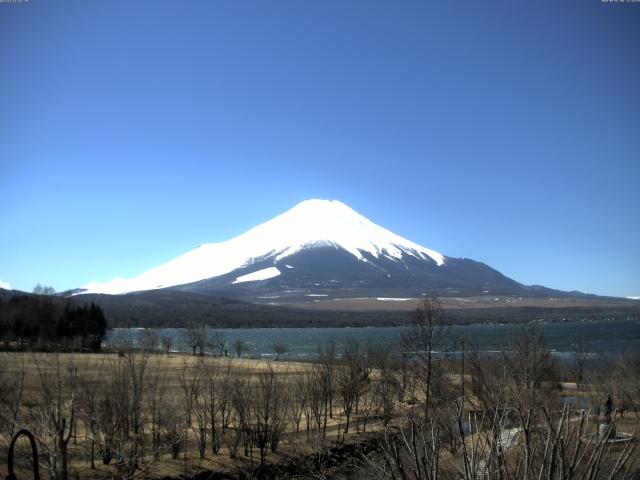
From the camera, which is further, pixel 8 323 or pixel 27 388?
pixel 8 323

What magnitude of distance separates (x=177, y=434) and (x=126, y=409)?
278cm

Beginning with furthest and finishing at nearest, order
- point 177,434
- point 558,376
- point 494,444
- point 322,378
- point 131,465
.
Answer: point 558,376 < point 322,378 < point 177,434 < point 131,465 < point 494,444

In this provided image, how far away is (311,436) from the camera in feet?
94.0

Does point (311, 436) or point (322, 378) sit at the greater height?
point (322, 378)

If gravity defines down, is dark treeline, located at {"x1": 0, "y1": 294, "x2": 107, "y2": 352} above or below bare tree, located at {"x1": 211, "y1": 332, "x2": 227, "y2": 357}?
above

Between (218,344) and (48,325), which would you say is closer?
(48,325)

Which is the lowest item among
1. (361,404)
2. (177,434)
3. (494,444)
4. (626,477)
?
(361,404)

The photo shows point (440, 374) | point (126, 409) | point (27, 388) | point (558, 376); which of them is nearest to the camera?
point (126, 409)

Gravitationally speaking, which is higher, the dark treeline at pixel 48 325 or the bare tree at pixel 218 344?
the dark treeline at pixel 48 325

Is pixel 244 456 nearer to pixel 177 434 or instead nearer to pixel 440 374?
pixel 177 434

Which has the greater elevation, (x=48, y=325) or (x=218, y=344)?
(x=48, y=325)

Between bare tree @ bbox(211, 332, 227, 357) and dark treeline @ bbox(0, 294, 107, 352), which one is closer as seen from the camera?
dark treeline @ bbox(0, 294, 107, 352)

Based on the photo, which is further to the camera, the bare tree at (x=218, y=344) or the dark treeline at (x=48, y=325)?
the bare tree at (x=218, y=344)

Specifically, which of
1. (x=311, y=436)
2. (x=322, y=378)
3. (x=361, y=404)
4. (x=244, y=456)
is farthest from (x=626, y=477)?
(x=361, y=404)
